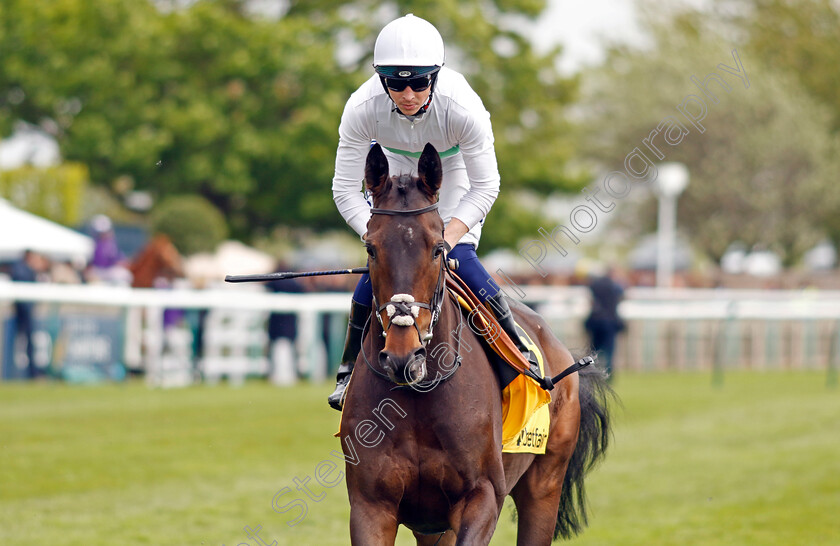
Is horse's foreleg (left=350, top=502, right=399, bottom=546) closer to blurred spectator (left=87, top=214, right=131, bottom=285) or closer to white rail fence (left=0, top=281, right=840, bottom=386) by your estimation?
white rail fence (left=0, top=281, right=840, bottom=386)

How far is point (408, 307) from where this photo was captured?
14.1 ft

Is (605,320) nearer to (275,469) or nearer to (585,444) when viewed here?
(275,469)

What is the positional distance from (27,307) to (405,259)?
12552 mm

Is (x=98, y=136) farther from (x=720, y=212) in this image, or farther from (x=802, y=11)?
(x=802, y=11)

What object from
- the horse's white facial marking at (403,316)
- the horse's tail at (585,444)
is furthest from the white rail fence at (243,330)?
the horse's white facial marking at (403,316)

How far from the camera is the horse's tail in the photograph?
640cm

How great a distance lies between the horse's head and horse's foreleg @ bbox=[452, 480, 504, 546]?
0.72 m

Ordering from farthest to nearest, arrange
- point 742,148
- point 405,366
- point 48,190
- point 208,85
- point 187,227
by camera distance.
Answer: point 742,148 → point 208,85 → point 48,190 → point 187,227 → point 405,366

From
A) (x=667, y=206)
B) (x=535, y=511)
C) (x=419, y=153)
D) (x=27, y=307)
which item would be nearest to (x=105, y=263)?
(x=27, y=307)

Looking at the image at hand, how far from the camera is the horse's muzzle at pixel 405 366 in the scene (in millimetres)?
4191

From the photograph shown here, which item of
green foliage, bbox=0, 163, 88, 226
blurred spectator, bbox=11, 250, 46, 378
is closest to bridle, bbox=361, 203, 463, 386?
blurred spectator, bbox=11, 250, 46, 378

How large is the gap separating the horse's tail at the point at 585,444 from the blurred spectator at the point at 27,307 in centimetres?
1099

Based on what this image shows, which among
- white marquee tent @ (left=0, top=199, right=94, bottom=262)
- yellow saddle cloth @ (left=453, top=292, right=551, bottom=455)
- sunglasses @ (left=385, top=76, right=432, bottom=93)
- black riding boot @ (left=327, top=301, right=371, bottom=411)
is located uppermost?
sunglasses @ (left=385, top=76, right=432, bottom=93)

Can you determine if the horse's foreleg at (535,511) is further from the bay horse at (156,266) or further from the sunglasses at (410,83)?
the bay horse at (156,266)
